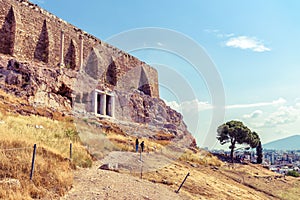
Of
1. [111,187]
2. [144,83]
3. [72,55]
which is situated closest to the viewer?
[111,187]

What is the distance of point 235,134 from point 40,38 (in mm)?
26448

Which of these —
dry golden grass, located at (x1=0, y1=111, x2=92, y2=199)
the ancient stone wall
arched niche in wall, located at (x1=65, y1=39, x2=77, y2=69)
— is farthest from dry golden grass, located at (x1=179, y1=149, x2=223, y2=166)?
arched niche in wall, located at (x1=65, y1=39, x2=77, y2=69)

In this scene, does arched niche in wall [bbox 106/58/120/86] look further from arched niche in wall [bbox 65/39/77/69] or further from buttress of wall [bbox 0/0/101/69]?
arched niche in wall [bbox 65/39/77/69]

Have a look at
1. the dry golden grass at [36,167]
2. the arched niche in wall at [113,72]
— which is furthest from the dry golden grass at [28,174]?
the arched niche in wall at [113,72]

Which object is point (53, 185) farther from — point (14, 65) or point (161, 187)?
point (14, 65)

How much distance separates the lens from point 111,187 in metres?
8.20

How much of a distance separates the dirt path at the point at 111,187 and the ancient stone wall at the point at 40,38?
14.4m

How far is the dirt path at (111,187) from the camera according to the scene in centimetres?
736

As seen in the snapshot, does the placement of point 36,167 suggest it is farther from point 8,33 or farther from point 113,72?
point 113,72

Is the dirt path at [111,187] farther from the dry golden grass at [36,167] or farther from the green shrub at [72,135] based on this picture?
the green shrub at [72,135]

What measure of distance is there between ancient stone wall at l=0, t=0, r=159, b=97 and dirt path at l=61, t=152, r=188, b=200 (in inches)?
567

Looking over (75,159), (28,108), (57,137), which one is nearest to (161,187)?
(75,159)

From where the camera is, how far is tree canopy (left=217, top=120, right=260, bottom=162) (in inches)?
1526

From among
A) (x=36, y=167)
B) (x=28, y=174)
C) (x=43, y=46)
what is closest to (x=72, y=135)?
(x=36, y=167)
